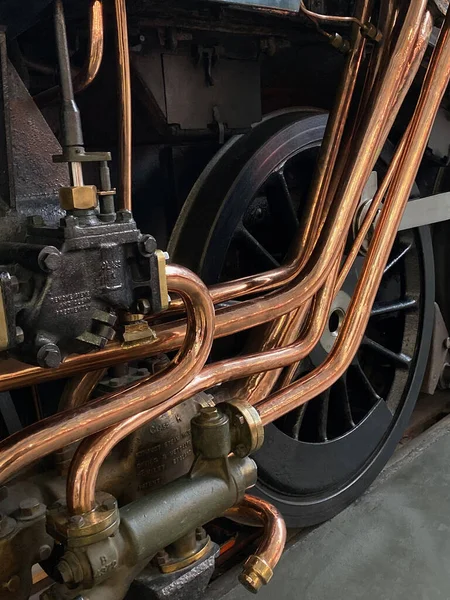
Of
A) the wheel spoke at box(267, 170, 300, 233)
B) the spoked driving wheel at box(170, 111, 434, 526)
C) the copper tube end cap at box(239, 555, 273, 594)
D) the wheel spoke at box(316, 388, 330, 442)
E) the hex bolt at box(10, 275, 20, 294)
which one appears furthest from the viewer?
the wheel spoke at box(316, 388, 330, 442)

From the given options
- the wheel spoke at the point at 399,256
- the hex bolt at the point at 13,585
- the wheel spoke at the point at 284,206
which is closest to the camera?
the hex bolt at the point at 13,585

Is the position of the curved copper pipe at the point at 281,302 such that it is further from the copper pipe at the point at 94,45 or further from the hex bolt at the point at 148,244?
the copper pipe at the point at 94,45

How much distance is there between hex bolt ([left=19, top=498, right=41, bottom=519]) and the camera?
723mm

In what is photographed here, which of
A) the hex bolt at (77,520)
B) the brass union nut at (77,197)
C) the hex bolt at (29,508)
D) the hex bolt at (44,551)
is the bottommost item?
the hex bolt at (44,551)

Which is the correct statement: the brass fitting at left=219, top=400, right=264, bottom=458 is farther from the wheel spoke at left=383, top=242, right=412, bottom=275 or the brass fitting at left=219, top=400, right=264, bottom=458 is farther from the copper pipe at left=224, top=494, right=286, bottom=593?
the wheel spoke at left=383, top=242, right=412, bottom=275

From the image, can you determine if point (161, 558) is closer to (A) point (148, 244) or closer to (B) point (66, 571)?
(B) point (66, 571)

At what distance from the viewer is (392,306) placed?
162 centimetres

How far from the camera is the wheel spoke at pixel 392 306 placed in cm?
159

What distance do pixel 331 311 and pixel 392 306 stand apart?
0.31 m

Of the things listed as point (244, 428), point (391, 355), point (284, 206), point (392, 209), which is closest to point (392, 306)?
point (391, 355)

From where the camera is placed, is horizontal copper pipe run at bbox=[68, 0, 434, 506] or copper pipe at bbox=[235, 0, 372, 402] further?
copper pipe at bbox=[235, 0, 372, 402]

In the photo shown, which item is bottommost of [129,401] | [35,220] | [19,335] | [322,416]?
[322,416]

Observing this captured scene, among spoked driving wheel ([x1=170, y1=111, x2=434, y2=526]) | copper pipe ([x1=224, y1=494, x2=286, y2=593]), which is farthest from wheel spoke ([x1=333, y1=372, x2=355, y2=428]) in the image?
copper pipe ([x1=224, y1=494, x2=286, y2=593])

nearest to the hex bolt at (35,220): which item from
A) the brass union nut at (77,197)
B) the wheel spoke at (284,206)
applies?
the brass union nut at (77,197)
